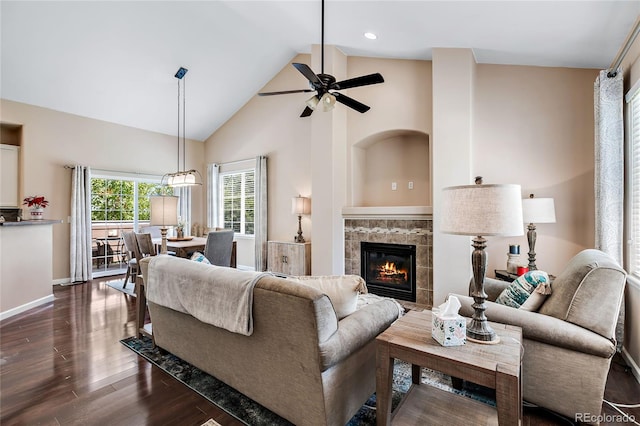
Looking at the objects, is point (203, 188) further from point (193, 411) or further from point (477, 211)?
point (477, 211)

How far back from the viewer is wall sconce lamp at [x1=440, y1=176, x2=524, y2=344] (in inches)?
59.1

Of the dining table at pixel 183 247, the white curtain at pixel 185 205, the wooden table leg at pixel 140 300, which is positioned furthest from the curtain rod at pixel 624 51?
the white curtain at pixel 185 205

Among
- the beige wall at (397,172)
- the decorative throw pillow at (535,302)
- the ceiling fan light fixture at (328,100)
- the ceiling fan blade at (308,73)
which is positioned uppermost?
the ceiling fan blade at (308,73)

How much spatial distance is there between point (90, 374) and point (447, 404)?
262cm

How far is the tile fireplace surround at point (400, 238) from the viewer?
411 cm

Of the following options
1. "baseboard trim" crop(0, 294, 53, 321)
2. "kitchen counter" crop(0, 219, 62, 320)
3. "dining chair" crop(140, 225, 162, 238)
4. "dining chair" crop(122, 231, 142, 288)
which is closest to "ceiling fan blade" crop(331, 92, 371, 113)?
"dining chair" crop(122, 231, 142, 288)

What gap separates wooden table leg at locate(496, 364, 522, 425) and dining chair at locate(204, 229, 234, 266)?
3.64 m

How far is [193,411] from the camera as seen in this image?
1950mm

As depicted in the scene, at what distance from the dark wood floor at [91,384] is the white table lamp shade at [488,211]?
128 centimetres

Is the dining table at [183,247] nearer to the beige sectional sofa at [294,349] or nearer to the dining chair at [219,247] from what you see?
the dining chair at [219,247]

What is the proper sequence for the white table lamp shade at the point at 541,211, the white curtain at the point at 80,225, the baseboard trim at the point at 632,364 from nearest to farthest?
the baseboard trim at the point at 632,364
the white table lamp shade at the point at 541,211
the white curtain at the point at 80,225

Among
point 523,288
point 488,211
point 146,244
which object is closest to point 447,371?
point 488,211

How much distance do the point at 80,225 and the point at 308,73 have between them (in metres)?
5.22

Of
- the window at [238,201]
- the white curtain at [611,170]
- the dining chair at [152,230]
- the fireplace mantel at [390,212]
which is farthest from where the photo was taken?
the window at [238,201]
